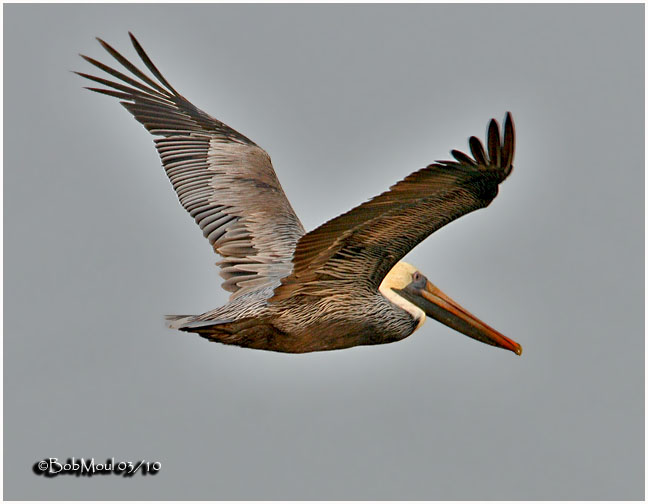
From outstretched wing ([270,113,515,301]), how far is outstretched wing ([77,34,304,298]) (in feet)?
2.47

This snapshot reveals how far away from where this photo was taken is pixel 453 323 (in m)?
11.7

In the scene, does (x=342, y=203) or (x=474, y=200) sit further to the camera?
(x=342, y=203)

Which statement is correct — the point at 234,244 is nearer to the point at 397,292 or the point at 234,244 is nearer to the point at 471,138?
the point at 397,292

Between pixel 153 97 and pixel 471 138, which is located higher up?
Answer: pixel 153 97

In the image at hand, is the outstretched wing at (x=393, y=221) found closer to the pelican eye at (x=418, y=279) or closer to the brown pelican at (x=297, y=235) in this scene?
the brown pelican at (x=297, y=235)

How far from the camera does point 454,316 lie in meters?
11.6

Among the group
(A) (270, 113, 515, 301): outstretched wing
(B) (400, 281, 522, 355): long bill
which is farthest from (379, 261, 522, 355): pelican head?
(A) (270, 113, 515, 301): outstretched wing

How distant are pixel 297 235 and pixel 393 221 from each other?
210cm

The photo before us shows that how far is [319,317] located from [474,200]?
185cm

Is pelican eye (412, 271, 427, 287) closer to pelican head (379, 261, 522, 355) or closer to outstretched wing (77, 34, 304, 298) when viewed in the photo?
pelican head (379, 261, 522, 355)

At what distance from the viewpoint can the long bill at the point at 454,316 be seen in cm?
1152

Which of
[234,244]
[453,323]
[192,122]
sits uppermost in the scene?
[192,122]

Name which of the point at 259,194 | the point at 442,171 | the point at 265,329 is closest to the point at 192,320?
the point at 265,329

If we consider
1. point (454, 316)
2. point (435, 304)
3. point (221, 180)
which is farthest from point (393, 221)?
point (221, 180)
